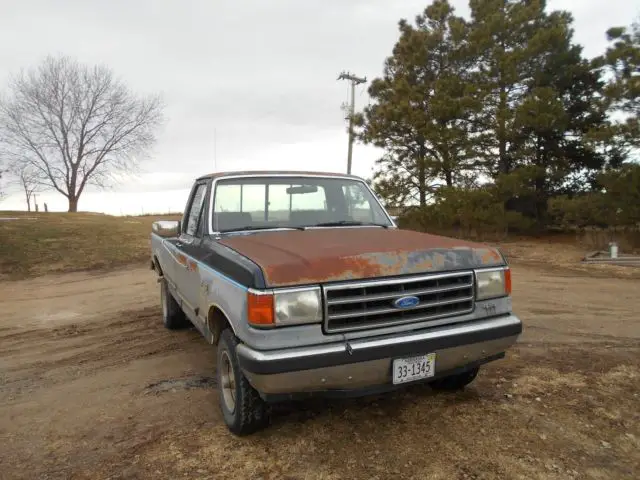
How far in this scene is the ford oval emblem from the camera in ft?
9.75

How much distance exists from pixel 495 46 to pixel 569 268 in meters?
10.1

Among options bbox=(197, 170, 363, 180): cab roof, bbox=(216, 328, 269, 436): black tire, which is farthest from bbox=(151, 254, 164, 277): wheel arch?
bbox=(216, 328, 269, 436): black tire

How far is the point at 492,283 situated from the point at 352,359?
1.25 metres

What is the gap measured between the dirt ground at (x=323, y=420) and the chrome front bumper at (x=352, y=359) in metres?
0.52

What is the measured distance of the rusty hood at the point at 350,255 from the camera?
282 cm

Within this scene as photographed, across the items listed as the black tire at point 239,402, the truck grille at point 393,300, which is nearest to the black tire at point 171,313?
the black tire at point 239,402

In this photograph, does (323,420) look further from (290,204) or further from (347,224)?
(290,204)

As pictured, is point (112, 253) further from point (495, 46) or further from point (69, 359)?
point (495, 46)

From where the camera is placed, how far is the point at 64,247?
52.2 ft

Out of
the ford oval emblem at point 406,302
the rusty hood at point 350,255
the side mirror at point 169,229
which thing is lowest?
the ford oval emblem at point 406,302

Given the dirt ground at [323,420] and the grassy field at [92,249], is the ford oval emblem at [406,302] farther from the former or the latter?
the grassy field at [92,249]

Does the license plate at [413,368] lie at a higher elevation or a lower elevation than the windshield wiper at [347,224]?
lower

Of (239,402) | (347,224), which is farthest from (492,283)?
(239,402)

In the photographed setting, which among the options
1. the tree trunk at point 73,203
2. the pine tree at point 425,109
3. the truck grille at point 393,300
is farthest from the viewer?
the tree trunk at point 73,203
